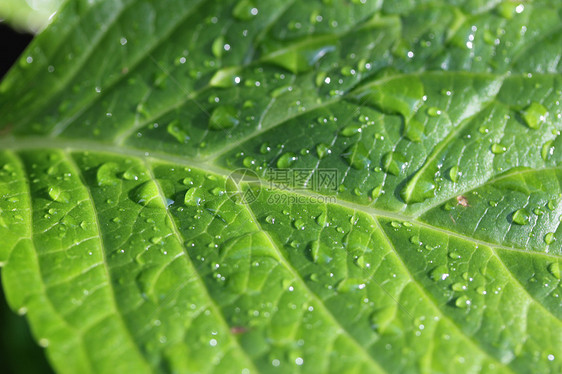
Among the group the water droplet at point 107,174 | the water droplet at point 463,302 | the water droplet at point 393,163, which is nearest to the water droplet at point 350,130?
the water droplet at point 393,163

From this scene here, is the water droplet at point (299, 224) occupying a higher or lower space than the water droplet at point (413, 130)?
lower

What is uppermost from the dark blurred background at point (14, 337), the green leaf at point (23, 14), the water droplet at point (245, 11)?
the green leaf at point (23, 14)

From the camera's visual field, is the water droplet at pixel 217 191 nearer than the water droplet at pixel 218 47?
Yes

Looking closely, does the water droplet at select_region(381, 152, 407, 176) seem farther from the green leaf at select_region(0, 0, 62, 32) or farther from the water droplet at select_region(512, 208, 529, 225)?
the green leaf at select_region(0, 0, 62, 32)

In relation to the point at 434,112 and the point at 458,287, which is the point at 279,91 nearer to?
the point at 434,112

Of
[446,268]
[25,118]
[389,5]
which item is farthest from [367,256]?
[25,118]

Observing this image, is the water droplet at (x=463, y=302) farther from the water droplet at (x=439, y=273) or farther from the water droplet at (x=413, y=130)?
the water droplet at (x=413, y=130)

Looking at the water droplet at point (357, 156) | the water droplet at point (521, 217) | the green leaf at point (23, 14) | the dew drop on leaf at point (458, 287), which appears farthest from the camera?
the green leaf at point (23, 14)
